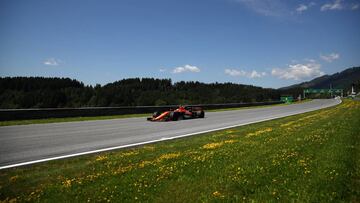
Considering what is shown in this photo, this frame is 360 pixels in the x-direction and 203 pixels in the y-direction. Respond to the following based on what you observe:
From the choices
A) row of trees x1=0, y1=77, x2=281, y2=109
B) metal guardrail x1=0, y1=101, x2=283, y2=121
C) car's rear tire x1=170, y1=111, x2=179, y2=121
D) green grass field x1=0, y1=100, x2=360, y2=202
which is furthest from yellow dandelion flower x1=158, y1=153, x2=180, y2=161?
row of trees x1=0, y1=77, x2=281, y2=109

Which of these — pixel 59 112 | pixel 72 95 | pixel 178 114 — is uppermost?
pixel 72 95

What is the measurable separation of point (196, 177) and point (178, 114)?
15.6 meters

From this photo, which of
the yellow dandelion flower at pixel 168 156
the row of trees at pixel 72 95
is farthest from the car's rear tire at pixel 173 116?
the row of trees at pixel 72 95

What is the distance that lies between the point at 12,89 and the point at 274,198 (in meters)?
93.1

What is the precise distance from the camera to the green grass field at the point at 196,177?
501cm

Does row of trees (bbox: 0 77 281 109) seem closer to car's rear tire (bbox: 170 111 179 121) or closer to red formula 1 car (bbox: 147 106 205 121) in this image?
red formula 1 car (bbox: 147 106 205 121)

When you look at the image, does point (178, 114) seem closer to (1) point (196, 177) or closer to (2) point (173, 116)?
(2) point (173, 116)

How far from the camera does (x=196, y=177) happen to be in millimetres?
6066

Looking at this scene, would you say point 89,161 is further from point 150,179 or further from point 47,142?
point 47,142

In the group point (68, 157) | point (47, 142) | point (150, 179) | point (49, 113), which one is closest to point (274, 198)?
point (150, 179)

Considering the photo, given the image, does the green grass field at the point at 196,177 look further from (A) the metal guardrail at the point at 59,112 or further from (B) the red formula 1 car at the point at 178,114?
(A) the metal guardrail at the point at 59,112

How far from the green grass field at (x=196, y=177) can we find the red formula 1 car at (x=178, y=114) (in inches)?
453

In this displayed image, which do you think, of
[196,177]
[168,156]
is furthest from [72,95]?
[196,177]

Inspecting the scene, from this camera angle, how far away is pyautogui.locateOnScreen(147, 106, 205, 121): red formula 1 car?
20562mm
